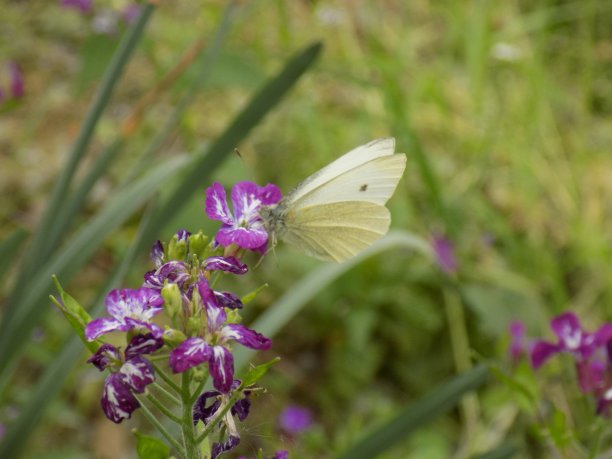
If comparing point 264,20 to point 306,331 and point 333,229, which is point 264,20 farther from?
point 333,229

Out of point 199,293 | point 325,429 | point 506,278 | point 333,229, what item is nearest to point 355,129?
point 506,278

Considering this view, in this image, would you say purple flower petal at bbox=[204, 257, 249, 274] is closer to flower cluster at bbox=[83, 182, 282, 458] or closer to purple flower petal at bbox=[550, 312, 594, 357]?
flower cluster at bbox=[83, 182, 282, 458]

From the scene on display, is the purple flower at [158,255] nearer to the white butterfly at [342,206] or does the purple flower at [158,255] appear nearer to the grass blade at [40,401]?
the white butterfly at [342,206]

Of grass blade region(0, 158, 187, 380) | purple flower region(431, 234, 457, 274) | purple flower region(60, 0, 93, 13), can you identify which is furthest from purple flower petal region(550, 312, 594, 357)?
purple flower region(60, 0, 93, 13)

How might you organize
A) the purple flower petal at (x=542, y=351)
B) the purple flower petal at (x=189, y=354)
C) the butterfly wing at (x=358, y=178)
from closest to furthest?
the purple flower petal at (x=189, y=354) → the butterfly wing at (x=358, y=178) → the purple flower petal at (x=542, y=351)

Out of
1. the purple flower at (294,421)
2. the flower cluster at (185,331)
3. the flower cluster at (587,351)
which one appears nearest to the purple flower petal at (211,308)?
the flower cluster at (185,331)

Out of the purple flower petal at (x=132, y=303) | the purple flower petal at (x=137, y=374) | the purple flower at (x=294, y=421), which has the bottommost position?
the purple flower at (x=294, y=421)

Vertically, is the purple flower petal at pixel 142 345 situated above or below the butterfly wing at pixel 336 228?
above

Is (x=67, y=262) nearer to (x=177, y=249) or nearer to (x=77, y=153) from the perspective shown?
(x=77, y=153)
